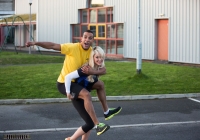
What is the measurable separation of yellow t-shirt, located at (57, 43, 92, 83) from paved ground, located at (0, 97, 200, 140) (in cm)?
203

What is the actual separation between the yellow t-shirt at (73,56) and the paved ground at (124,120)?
203cm

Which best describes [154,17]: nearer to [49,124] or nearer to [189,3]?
[189,3]

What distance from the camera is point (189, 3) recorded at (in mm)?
20609

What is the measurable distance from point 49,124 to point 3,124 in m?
0.99

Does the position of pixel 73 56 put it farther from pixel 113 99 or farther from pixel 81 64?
pixel 113 99

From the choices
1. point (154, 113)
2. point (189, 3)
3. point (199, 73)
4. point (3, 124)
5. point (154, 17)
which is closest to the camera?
point (3, 124)

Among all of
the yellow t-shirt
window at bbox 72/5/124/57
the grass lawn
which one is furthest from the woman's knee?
window at bbox 72/5/124/57

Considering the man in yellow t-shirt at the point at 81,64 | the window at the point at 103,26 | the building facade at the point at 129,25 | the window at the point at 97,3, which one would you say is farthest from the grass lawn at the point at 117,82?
the window at the point at 97,3

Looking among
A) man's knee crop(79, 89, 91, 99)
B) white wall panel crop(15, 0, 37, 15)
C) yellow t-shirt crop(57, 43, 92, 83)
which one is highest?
white wall panel crop(15, 0, 37, 15)

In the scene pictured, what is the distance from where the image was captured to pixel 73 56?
6.59 meters

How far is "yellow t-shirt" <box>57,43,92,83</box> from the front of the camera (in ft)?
21.6

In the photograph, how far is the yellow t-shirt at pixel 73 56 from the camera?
657 cm

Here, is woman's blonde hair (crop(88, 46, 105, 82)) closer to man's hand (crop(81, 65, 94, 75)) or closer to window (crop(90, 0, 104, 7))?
man's hand (crop(81, 65, 94, 75))

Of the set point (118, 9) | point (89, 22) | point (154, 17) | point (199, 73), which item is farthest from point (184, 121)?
point (89, 22)
